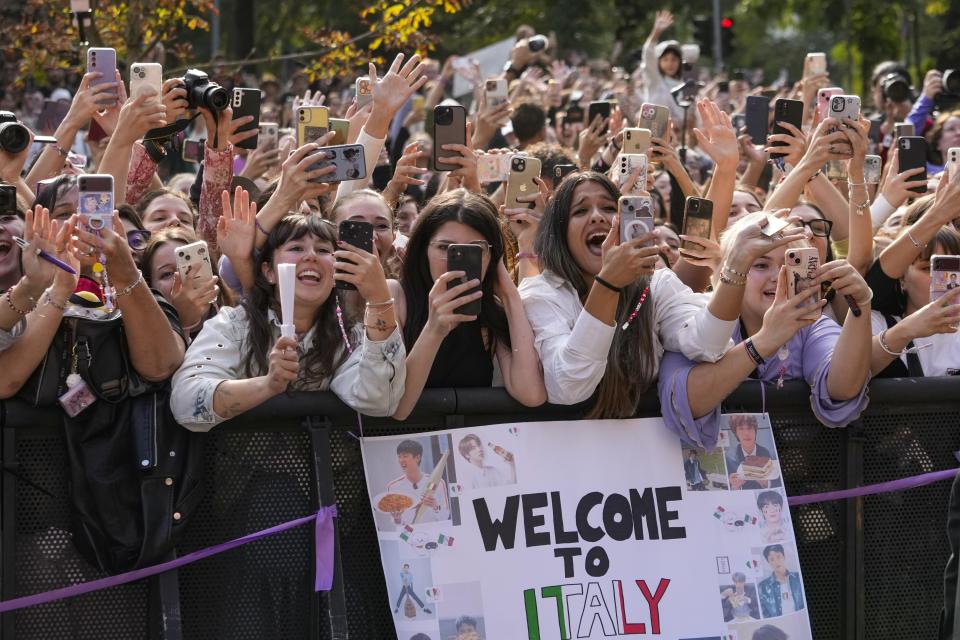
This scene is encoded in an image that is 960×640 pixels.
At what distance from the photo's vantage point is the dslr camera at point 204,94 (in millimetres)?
5996

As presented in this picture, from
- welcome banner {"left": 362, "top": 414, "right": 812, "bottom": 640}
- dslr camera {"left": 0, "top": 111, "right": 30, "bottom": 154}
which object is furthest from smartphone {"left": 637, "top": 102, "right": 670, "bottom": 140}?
dslr camera {"left": 0, "top": 111, "right": 30, "bottom": 154}

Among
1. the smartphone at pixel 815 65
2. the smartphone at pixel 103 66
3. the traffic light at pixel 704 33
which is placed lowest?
the smartphone at pixel 815 65

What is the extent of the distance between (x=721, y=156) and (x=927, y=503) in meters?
2.03

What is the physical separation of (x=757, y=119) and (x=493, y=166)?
148 centimetres

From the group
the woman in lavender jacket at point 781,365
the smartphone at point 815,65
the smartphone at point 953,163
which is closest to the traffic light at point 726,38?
the smartphone at point 815,65

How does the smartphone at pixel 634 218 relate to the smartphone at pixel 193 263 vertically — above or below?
above

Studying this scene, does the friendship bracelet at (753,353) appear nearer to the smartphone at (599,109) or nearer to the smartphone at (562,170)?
the smartphone at (562,170)

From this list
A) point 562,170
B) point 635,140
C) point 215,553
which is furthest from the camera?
point 562,170

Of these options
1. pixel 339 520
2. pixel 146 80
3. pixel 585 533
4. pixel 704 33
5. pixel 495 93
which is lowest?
pixel 585 533

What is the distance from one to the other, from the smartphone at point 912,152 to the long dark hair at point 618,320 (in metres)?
2.26

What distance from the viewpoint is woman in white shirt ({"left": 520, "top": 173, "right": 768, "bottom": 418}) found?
4758 millimetres

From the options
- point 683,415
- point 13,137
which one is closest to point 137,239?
point 13,137

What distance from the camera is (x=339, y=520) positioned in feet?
15.6

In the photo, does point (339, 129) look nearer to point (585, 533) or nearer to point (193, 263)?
point (193, 263)
